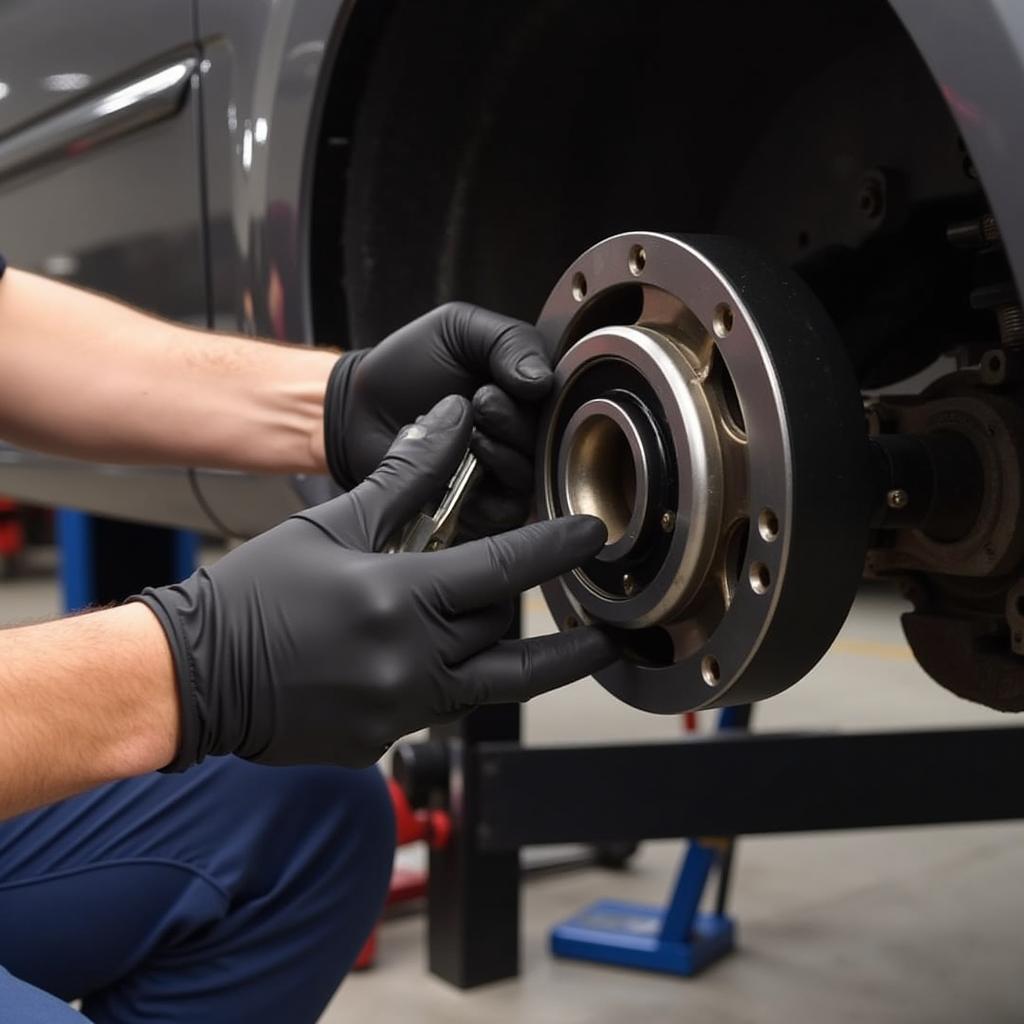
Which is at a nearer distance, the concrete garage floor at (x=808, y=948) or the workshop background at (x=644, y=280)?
the workshop background at (x=644, y=280)

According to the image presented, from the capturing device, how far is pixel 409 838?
1624mm

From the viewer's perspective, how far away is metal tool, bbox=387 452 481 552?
69cm

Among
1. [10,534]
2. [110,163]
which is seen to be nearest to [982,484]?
[110,163]

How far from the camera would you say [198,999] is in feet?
2.86

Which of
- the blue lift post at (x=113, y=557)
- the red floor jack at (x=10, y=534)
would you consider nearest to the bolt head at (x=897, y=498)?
the blue lift post at (x=113, y=557)

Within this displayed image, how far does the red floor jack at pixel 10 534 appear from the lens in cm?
530

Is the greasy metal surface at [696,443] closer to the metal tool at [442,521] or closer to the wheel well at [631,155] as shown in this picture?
the metal tool at [442,521]

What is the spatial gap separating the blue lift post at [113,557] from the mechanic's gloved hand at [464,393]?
1.21 meters

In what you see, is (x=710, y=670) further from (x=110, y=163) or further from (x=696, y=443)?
(x=110, y=163)

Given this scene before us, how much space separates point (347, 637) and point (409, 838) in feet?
3.47

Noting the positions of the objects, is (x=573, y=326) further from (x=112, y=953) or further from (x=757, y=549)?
(x=112, y=953)

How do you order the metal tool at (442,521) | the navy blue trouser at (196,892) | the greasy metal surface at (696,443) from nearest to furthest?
the greasy metal surface at (696,443) < the metal tool at (442,521) < the navy blue trouser at (196,892)

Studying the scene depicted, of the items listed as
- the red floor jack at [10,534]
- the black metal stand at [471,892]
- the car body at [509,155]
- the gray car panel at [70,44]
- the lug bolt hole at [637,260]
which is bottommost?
the red floor jack at [10,534]

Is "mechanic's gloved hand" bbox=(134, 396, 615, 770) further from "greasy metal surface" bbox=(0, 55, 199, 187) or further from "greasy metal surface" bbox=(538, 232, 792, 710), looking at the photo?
"greasy metal surface" bbox=(0, 55, 199, 187)
